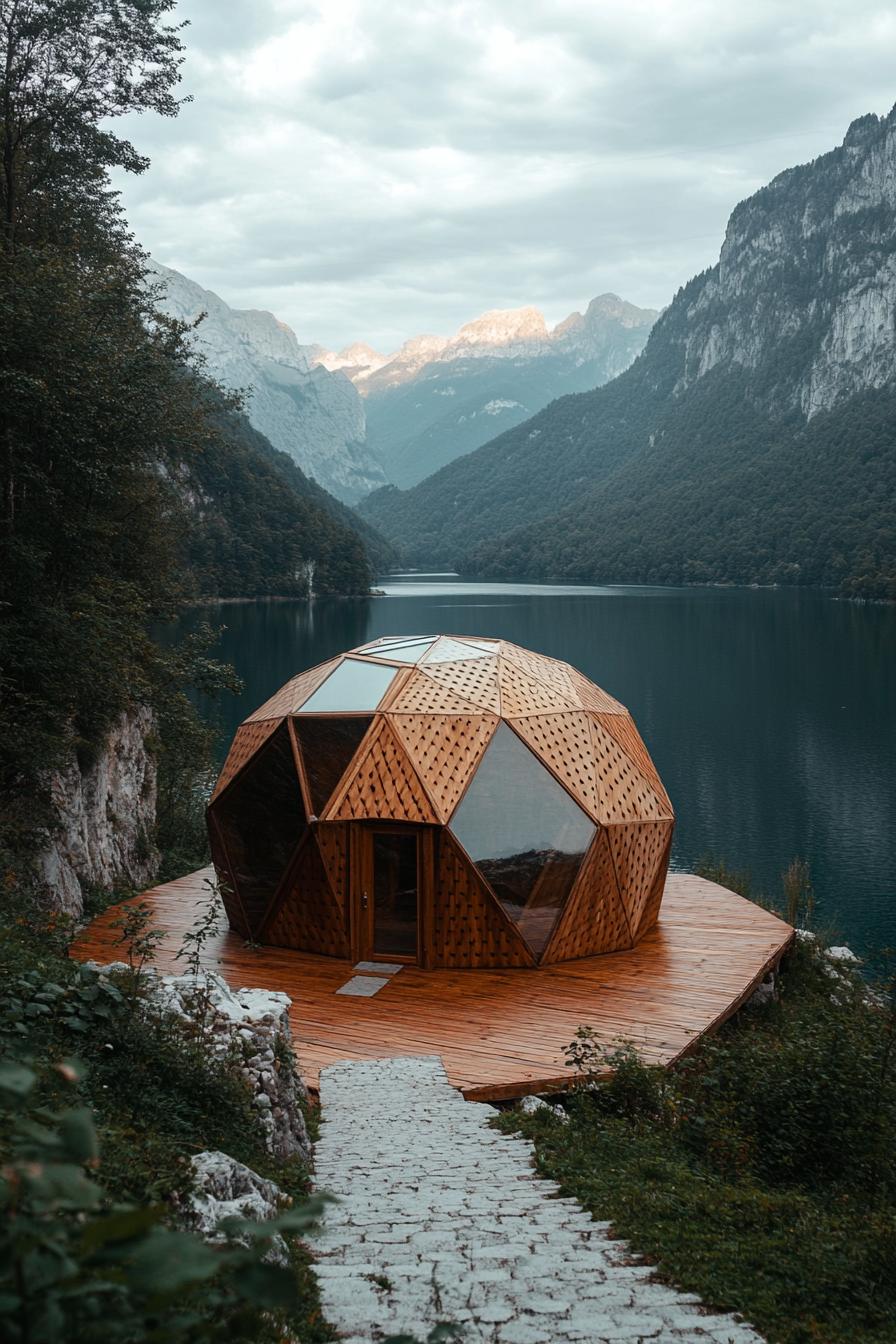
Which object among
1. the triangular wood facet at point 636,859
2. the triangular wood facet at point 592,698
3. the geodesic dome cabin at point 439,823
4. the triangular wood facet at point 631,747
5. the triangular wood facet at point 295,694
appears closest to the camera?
the geodesic dome cabin at point 439,823

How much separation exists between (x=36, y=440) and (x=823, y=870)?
58.6 ft

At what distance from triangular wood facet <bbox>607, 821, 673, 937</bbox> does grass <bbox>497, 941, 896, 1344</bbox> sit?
2504 millimetres

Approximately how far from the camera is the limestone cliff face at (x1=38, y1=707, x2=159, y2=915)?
11.9 metres

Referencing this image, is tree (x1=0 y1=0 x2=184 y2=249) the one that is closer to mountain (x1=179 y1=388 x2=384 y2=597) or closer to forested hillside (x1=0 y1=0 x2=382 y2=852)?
forested hillside (x1=0 y1=0 x2=382 y2=852)

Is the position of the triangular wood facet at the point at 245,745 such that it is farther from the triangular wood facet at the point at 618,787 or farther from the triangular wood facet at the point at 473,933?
the triangular wood facet at the point at 618,787

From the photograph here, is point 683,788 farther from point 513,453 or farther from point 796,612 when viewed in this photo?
point 513,453

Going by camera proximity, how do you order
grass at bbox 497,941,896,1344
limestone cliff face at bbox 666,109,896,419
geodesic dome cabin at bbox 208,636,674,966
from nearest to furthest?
grass at bbox 497,941,896,1344 → geodesic dome cabin at bbox 208,636,674,966 → limestone cliff face at bbox 666,109,896,419

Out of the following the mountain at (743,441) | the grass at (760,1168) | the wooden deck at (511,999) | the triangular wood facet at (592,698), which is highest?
the mountain at (743,441)

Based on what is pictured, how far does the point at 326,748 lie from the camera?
11508 millimetres

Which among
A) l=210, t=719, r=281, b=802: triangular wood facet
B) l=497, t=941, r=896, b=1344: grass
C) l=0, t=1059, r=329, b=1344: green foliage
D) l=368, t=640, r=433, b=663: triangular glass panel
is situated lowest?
l=497, t=941, r=896, b=1344: grass

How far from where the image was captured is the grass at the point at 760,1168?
3990 millimetres

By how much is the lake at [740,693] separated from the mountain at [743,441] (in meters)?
14.6

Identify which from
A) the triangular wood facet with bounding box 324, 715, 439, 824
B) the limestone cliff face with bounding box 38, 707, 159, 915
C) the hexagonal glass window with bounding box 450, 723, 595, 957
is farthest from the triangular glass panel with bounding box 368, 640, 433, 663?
the limestone cliff face with bounding box 38, 707, 159, 915

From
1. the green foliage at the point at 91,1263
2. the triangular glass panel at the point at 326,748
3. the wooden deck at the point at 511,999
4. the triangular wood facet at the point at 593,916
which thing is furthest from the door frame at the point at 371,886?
the green foliage at the point at 91,1263
